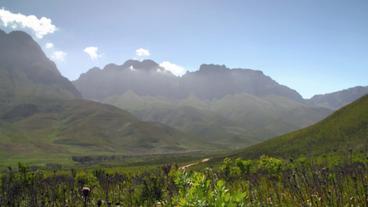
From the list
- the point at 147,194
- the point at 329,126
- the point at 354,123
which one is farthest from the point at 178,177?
the point at 329,126

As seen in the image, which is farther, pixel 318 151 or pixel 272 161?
pixel 318 151

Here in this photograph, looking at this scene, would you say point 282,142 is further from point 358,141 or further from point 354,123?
point 358,141

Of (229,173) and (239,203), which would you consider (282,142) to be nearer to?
(229,173)

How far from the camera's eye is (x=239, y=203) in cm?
712

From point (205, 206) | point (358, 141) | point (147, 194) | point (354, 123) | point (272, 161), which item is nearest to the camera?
point (205, 206)

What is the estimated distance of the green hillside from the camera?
11656cm

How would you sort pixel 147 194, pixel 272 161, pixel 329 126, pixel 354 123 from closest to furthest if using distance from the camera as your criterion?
pixel 147 194 → pixel 272 161 → pixel 354 123 → pixel 329 126

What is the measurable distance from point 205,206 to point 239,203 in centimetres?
61

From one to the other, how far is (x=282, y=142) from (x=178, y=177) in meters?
151

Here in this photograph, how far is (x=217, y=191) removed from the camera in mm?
7164

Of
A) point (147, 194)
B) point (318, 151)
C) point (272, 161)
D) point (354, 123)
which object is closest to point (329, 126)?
point (354, 123)

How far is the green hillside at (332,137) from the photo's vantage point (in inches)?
4589

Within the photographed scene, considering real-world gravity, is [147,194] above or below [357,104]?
below

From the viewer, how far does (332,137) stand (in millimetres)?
128125
